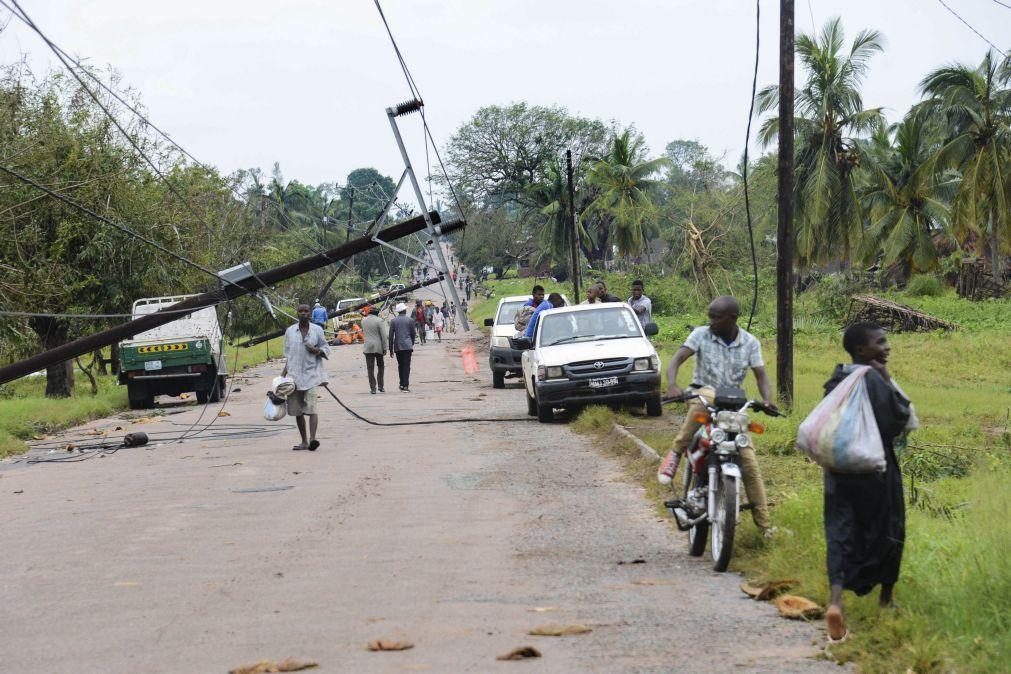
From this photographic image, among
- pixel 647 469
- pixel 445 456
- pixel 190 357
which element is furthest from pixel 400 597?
pixel 190 357

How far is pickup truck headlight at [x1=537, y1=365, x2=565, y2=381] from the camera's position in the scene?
17.9 m

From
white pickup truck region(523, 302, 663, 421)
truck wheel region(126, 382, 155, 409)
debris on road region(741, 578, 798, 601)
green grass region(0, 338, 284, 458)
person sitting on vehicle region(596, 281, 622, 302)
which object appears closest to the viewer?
debris on road region(741, 578, 798, 601)

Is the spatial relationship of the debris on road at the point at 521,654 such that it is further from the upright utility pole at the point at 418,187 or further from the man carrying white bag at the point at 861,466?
the upright utility pole at the point at 418,187

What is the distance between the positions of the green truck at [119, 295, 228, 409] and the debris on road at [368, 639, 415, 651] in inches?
796

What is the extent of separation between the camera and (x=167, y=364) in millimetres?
26219

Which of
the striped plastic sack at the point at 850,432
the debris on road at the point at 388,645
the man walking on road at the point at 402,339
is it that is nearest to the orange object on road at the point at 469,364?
the man walking on road at the point at 402,339

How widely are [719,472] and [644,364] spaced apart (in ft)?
31.9

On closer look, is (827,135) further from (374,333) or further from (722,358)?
(722,358)

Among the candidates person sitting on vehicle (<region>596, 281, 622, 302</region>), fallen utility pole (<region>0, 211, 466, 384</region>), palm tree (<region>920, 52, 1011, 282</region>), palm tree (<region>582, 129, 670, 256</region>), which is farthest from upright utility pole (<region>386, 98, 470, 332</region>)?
palm tree (<region>582, 129, 670, 256</region>)

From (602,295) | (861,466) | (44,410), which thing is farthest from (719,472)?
(44,410)

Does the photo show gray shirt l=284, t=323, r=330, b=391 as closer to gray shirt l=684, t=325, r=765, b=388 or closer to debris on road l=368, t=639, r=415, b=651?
gray shirt l=684, t=325, r=765, b=388

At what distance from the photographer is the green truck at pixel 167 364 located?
85.7 feet

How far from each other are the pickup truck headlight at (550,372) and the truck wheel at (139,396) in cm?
1172

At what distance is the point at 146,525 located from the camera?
34.9 ft
